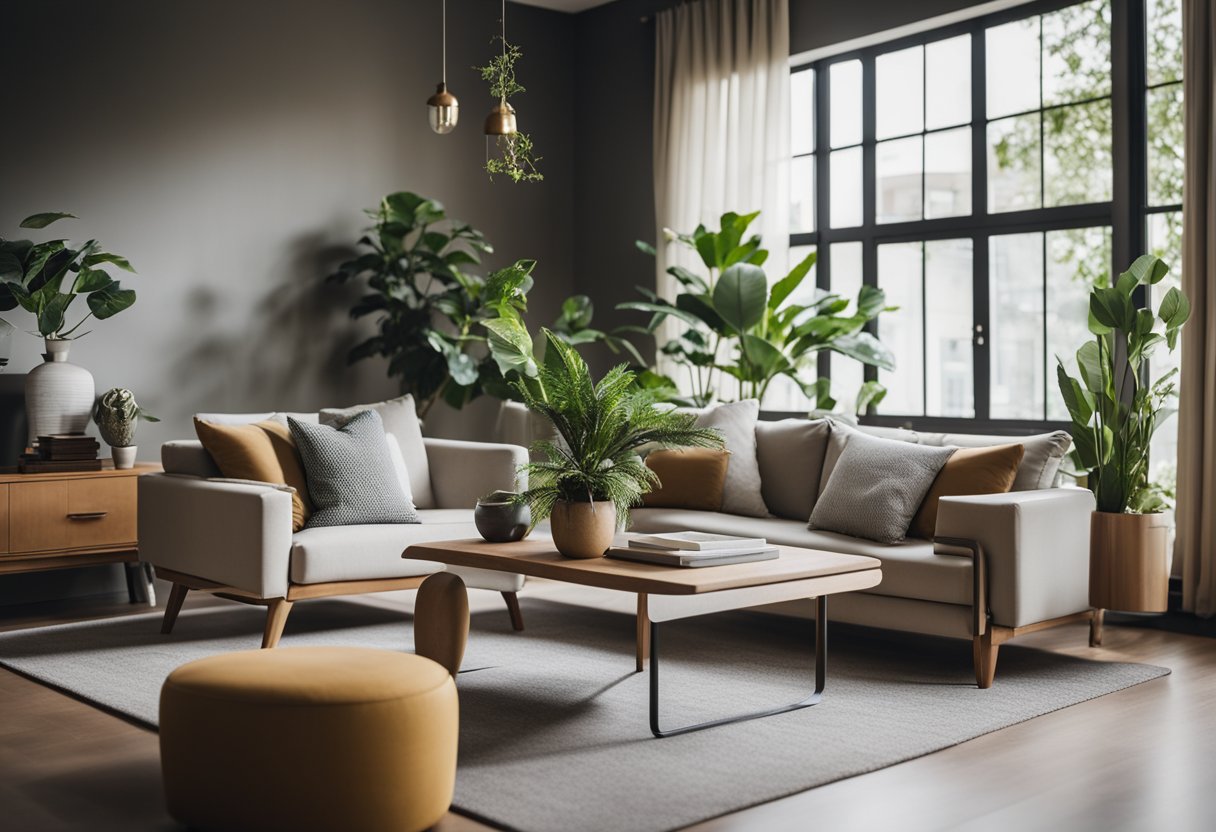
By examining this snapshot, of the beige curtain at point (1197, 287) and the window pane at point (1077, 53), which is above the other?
the window pane at point (1077, 53)

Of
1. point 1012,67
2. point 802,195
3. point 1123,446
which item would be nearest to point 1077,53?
point 1012,67

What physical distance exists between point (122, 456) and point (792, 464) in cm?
291

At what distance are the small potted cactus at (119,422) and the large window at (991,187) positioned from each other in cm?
353

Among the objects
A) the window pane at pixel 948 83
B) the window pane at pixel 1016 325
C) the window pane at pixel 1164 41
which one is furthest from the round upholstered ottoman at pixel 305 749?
the window pane at pixel 948 83

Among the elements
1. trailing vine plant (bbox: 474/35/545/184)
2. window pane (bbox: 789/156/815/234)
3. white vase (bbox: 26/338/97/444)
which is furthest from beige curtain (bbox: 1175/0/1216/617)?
white vase (bbox: 26/338/97/444)

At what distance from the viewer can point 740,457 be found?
204 inches

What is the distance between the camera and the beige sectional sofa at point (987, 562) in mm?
3924

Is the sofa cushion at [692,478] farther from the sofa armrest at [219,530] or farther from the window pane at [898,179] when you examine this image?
the window pane at [898,179]

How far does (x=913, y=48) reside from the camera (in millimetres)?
6227

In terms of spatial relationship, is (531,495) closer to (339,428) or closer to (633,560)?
(633,560)

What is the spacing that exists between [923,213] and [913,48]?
2.78ft

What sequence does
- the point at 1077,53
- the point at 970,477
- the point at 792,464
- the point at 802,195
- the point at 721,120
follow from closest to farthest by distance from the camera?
the point at 970,477
the point at 792,464
the point at 1077,53
the point at 802,195
the point at 721,120

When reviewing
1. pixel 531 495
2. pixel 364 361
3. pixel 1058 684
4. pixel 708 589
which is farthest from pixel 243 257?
pixel 1058 684

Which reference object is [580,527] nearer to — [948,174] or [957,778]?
[957,778]
